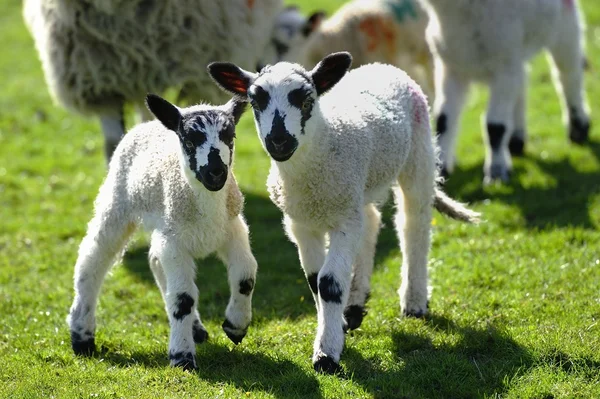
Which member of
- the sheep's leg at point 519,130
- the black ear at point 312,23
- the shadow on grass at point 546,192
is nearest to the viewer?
the shadow on grass at point 546,192

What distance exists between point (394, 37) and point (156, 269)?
6.62 m

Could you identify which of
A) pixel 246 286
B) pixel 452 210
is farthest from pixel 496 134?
pixel 246 286

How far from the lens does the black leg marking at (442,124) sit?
34.1 feet

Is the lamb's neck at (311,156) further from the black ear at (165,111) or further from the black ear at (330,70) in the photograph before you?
the black ear at (165,111)

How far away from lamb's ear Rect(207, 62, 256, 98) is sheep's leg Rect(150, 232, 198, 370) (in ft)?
3.39

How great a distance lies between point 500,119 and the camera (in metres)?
10.2

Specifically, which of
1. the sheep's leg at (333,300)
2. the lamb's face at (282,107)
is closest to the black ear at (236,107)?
the lamb's face at (282,107)

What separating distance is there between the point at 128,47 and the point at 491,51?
12.5 feet

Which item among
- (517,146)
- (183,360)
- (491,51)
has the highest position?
(491,51)

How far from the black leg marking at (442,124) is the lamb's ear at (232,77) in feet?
16.2

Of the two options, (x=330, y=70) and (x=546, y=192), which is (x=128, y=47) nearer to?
(x=330, y=70)

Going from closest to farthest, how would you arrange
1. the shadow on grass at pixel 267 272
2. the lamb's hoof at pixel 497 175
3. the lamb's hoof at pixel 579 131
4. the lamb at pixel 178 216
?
the lamb at pixel 178 216, the shadow on grass at pixel 267 272, the lamb's hoof at pixel 497 175, the lamb's hoof at pixel 579 131

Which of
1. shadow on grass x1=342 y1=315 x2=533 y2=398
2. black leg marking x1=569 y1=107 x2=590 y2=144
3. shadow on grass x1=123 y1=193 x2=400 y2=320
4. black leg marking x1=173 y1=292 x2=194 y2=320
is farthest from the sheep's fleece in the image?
black leg marking x1=569 y1=107 x2=590 y2=144

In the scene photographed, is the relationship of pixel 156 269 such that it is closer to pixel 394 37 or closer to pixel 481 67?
pixel 481 67
